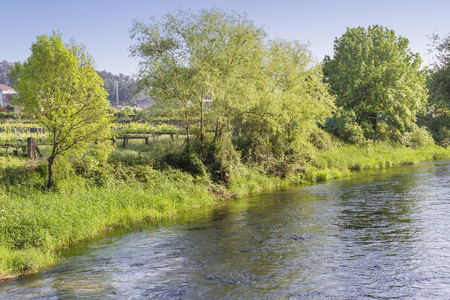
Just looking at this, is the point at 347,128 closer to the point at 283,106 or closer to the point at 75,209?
the point at 283,106

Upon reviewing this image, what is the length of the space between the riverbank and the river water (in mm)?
663

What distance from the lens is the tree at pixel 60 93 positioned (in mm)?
17250

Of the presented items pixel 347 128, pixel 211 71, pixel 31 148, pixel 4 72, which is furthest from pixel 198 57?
pixel 4 72

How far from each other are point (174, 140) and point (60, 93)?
10.1 m

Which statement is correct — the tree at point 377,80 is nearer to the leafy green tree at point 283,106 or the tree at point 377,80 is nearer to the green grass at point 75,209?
the leafy green tree at point 283,106

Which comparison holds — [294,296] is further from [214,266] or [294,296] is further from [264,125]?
[264,125]

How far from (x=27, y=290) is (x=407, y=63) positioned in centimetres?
4535

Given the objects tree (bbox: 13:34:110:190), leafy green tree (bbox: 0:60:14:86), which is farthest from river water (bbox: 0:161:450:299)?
leafy green tree (bbox: 0:60:14:86)

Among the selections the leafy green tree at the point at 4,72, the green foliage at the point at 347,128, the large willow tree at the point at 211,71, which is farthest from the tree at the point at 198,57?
the leafy green tree at the point at 4,72

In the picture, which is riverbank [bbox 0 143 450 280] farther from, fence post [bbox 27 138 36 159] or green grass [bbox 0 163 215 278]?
fence post [bbox 27 138 36 159]

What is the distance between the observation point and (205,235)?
49.5 feet

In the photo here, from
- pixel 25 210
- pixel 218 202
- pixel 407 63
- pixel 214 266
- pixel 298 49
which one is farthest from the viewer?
pixel 407 63

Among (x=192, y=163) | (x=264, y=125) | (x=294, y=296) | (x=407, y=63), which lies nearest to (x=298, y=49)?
(x=264, y=125)

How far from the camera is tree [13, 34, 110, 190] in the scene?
56.6 ft
